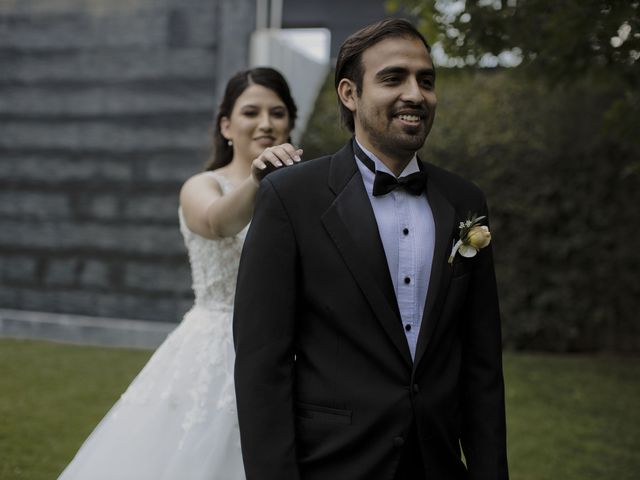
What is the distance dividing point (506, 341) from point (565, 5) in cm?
565

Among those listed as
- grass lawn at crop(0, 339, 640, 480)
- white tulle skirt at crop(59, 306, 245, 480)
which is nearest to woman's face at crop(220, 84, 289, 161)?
white tulle skirt at crop(59, 306, 245, 480)

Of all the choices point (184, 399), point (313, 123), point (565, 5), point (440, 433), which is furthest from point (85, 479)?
point (313, 123)

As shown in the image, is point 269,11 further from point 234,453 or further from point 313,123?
point 234,453

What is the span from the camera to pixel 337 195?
2.16 meters

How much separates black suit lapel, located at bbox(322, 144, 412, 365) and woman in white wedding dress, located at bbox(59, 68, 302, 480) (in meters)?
0.50

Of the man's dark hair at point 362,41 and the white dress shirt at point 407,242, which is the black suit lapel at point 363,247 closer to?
the white dress shirt at point 407,242

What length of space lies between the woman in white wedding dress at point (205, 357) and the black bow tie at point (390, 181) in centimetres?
46

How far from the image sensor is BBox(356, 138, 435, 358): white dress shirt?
83.4 inches

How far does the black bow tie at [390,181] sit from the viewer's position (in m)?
2.16

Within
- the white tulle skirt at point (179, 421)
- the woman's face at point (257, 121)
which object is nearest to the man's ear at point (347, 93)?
the woman's face at point (257, 121)

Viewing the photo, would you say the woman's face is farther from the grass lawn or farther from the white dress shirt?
the grass lawn

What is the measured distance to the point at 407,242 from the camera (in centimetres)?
215

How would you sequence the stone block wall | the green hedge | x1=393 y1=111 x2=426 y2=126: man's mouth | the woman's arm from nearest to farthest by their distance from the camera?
x1=393 y1=111 x2=426 y2=126: man's mouth < the woman's arm < the stone block wall < the green hedge

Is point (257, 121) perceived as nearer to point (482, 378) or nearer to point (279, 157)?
point (279, 157)
